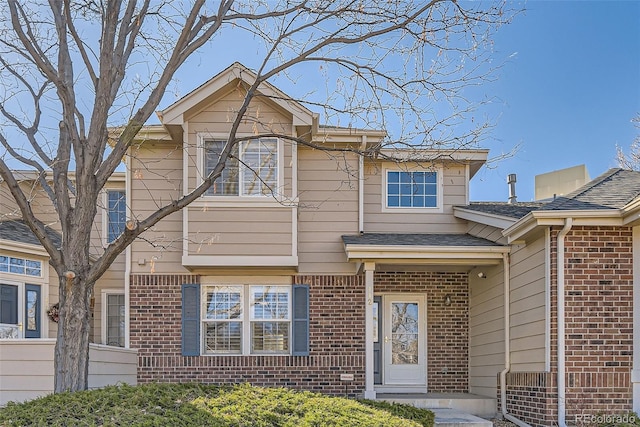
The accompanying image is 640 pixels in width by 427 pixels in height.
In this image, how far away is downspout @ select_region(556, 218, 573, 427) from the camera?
679cm

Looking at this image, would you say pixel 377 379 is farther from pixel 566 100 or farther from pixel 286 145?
pixel 566 100

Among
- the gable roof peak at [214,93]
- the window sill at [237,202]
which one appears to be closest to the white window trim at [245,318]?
the window sill at [237,202]

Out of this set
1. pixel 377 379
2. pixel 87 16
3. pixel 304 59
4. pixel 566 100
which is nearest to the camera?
pixel 304 59

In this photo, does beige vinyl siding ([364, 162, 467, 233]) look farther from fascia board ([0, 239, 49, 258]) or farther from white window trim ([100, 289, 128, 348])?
fascia board ([0, 239, 49, 258])

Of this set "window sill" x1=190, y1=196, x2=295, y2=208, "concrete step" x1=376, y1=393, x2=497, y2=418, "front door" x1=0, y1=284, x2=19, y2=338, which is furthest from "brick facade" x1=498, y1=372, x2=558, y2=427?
"front door" x1=0, y1=284, x2=19, y2=338

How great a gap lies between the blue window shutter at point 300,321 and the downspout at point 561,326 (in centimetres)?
402

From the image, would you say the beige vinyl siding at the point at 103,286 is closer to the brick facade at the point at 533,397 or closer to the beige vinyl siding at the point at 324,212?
the beige vinyl siding at the point at 324,212

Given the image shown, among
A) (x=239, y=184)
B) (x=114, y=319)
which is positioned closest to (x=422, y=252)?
(x=239, y=184)

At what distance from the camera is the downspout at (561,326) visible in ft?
22.3

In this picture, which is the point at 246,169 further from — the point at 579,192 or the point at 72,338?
the point at 579,192

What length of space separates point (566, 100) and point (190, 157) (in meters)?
8.42

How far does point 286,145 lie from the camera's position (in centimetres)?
899

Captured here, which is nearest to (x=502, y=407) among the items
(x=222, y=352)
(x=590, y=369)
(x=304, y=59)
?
(x=590, y=369)

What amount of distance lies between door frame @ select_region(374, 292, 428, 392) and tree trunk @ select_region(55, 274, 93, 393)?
19.3ft
